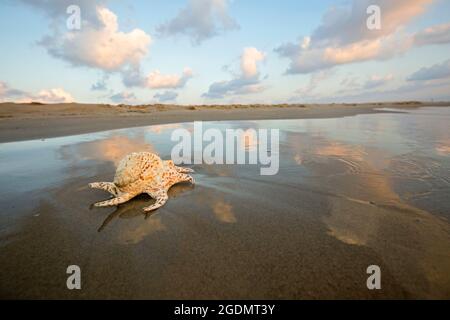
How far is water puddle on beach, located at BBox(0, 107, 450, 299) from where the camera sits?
1826mm

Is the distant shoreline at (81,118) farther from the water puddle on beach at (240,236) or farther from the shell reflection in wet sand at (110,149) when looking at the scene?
the water puddle on beach at (240,236)

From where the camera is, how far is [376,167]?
4.69 m

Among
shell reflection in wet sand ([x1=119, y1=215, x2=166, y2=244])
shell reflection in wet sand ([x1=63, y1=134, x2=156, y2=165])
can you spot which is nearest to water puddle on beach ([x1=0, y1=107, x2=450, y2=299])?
shell reflection in wet sand ([x1=119, y1=215, x2=166, y2=244])

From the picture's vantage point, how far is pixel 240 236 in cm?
245

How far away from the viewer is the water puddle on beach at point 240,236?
5.99ft

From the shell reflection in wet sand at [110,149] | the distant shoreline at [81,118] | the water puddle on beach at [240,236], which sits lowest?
the water puddle on beach at [240,236]

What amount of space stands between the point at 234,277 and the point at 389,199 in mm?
2419

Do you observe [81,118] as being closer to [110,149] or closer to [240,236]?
[110,149]

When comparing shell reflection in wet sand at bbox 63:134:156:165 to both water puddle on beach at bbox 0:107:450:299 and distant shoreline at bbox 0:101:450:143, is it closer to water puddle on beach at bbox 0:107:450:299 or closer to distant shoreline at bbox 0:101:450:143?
water puddle on beach at bbox 0:107:450:299

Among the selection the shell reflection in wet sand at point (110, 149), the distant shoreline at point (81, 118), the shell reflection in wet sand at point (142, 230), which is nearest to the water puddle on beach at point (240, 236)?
the shell reflection in wet sand at point (142, 230)

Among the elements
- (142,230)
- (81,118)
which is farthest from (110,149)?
(81,118)

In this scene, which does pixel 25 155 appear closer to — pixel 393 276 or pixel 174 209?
pixel 174 209

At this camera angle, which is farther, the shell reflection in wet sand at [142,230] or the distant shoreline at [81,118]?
the distant shoreline at [81,118]
